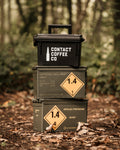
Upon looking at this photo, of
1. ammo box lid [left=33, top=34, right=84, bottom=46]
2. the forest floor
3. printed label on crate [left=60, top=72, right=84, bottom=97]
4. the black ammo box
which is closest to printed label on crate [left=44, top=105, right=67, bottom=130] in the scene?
the forest floor

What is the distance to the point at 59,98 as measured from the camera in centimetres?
381

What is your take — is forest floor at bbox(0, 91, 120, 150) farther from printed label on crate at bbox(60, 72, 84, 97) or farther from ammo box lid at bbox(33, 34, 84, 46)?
ammo box lid at bbox(33, 34, 84, 46)

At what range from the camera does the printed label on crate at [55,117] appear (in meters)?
3.82

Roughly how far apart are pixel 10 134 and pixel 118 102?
11.9ft

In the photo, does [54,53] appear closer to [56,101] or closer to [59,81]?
[59,81]

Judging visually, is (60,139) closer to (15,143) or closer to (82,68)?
(15,143)

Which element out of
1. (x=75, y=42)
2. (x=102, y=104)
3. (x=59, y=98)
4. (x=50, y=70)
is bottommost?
(x=102, y=104)

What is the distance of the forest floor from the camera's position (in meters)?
3.18

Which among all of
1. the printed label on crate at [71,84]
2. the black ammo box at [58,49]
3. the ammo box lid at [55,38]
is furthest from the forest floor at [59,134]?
the ammo box lid at [55,38]

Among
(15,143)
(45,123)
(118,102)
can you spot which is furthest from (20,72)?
(15,143)

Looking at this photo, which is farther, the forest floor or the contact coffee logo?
the contact coffee logo

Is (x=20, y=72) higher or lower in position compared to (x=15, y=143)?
higher

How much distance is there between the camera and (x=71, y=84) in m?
3.80

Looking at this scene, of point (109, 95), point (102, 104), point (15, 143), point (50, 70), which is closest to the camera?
point (15, 143)
